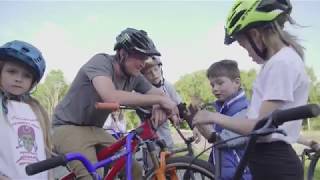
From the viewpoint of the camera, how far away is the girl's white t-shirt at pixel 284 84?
2232 millimetres

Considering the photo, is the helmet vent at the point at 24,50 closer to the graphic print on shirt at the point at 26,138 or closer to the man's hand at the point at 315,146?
the graphic print on shirt at the point at 26,138

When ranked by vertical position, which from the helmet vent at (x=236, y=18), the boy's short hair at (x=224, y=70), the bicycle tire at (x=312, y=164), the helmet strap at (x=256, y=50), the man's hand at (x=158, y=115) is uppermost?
the helmet vent at (x=236, y=18)

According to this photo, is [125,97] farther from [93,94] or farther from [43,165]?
[43,165]

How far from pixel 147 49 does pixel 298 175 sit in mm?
1783

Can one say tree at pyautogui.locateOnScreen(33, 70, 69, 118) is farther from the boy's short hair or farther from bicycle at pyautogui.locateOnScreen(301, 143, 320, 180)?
bicycle at pyautogui.locateOnScreen(301, 143, 320, 180)

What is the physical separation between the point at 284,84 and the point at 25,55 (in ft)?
5.65

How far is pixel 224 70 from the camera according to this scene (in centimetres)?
419

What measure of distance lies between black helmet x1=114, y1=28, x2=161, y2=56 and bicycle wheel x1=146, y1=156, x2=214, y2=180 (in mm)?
872

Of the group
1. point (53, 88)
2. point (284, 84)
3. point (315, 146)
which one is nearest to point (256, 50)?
point (284, 84)

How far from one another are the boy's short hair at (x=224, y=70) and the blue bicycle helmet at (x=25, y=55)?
157 cm

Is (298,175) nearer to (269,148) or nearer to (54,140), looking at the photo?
(269,148)

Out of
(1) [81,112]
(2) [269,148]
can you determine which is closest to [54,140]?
(1) [81,112]

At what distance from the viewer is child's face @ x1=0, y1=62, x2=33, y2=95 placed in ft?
10.2

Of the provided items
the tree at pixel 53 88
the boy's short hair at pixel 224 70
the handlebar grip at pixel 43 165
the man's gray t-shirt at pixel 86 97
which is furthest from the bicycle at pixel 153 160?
the tree at pixel 53 88
